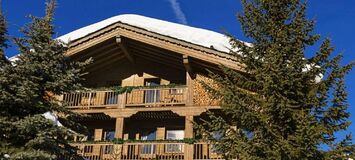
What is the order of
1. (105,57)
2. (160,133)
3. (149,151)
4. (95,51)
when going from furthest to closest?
(105,57) → (95,51) → (160,133) → (149,151)

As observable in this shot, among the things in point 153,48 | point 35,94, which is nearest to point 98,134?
point 153,48

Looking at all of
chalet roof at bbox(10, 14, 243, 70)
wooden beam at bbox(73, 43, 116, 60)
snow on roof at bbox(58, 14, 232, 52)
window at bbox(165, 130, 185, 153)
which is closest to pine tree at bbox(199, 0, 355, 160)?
chalet roof at bbox(10, 14, 243, 70)

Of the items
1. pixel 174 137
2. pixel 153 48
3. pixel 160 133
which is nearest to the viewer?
pixel 153 48

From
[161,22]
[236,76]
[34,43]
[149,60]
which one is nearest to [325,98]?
[236,76]

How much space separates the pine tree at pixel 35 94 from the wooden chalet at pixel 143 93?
658cm

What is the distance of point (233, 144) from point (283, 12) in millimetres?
4688

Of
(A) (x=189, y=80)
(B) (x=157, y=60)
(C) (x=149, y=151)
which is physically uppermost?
(B) (x=157, y=60)

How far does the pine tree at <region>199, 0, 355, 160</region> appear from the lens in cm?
1180

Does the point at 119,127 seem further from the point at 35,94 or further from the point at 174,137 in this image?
the point at 35,94

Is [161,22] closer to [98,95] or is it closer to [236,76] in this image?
[98,95]

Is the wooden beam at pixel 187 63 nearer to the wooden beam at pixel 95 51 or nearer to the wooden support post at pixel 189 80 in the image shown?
the wooden support post at pixel 189 80

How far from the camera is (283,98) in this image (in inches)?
Result: 484

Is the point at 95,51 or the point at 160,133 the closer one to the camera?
the point at 160,133

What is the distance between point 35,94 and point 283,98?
7.23 metres
